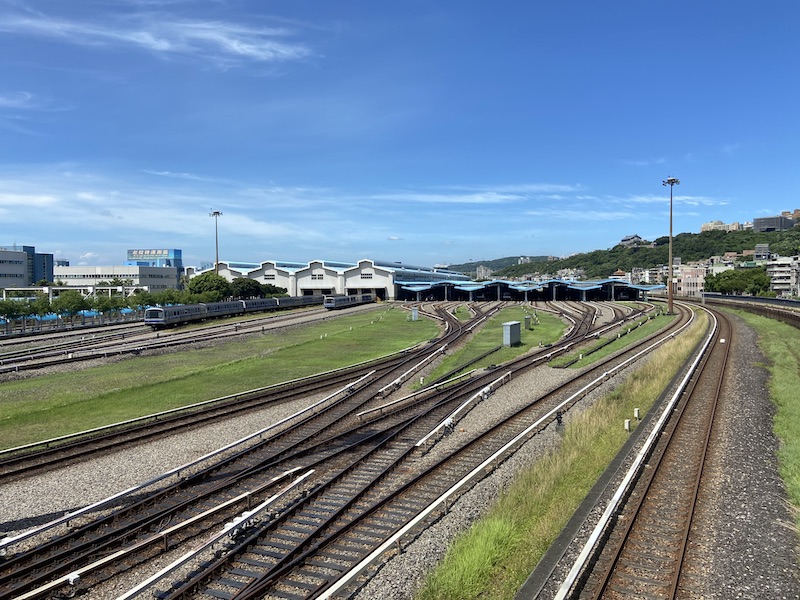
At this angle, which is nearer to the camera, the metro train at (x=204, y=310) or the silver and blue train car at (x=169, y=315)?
the silver and blue train car at (x=169, y=315)

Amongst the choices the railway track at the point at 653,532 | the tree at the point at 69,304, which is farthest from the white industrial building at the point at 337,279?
the railway track at the point at 653,532

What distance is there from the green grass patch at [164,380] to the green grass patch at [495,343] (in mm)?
5104

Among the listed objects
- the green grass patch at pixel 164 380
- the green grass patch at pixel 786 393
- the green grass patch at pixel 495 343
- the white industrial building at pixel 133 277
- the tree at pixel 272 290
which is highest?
the white industrial building at pixel 133 277

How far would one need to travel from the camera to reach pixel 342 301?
8488 centimetres

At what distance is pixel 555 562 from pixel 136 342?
43.4m

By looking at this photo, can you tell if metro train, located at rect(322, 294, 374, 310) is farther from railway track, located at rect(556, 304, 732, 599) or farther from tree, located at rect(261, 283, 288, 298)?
railway track, located at rect(556, 304, 732, 599)

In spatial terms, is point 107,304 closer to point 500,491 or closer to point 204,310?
point 204,310

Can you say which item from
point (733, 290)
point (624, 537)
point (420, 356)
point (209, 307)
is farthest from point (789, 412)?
point (733, 290)

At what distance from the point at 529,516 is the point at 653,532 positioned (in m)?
2.29

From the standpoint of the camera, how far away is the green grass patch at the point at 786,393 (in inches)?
508

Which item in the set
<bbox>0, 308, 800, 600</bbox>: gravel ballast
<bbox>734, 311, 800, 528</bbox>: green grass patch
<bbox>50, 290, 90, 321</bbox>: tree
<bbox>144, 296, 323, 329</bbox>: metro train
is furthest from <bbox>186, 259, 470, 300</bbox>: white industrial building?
<bbox>0, 308, 800, 600</bbox>: gravel ballast

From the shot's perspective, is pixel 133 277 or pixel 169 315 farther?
pixel 133 277

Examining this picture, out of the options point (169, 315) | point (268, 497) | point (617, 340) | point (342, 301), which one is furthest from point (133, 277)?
point (268, 497)

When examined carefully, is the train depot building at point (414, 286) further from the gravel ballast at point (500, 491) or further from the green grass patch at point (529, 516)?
the green grass patch at point (529, 516)
